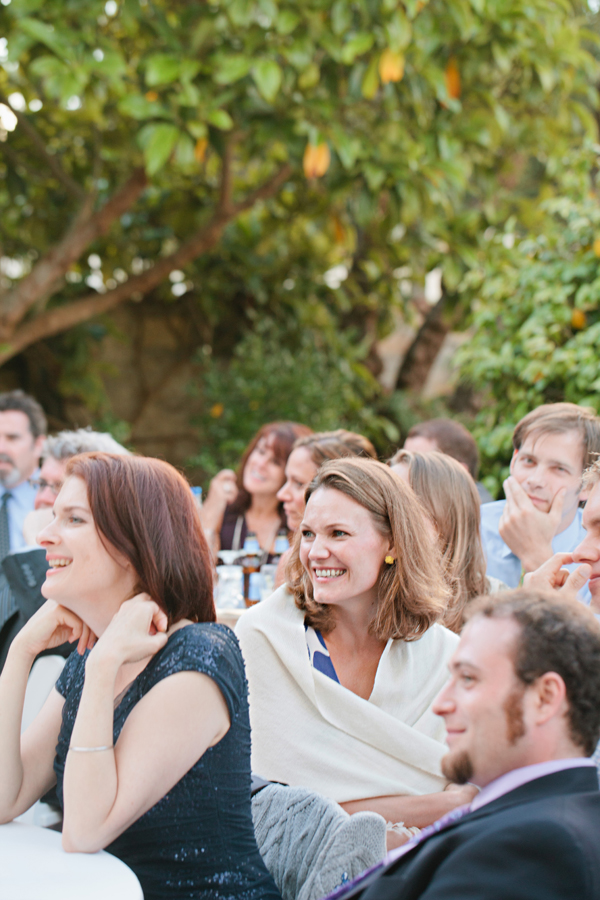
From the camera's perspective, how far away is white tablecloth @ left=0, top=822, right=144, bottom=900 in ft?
4.18

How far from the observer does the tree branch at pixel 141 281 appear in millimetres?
5727

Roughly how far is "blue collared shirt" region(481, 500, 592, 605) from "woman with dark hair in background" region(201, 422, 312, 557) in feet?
3.78

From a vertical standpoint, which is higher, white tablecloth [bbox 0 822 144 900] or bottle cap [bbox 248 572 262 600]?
bottle cap [bbox 248 572 262 600]

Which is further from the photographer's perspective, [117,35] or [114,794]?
[117,35]

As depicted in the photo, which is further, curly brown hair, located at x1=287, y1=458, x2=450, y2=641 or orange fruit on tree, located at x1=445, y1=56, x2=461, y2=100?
orange fruit on tree, located at x1=445, y1=56, x2=461, y2=100

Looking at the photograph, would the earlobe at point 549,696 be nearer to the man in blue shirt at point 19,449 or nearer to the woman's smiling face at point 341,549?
the woman's smiling face at point 341,549

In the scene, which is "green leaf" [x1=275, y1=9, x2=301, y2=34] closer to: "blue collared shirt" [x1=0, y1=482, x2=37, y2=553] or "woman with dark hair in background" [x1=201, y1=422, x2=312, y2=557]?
"woman with dark hair in background" [x1=201, y1=422, x2=312, y2=557]

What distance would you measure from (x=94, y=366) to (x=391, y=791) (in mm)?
6021

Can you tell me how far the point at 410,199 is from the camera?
5.06 metres

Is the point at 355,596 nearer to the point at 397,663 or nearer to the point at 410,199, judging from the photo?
the point at 397,663

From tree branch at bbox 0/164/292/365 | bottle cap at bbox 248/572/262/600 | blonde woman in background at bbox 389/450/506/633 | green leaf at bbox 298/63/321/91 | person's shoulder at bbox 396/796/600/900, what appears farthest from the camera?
tree branch at bbox 0/164/292/365

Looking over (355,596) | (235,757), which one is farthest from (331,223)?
(235,757)

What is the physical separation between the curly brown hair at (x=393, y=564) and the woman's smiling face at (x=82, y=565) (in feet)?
2.16

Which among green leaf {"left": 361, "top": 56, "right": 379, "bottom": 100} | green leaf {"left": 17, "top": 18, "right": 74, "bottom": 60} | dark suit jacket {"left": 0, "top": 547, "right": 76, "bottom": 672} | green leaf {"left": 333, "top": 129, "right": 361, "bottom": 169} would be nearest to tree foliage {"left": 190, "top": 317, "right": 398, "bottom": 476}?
green leaf {"left": 333, "top": 129, "right": 361, "bottom": 169}
